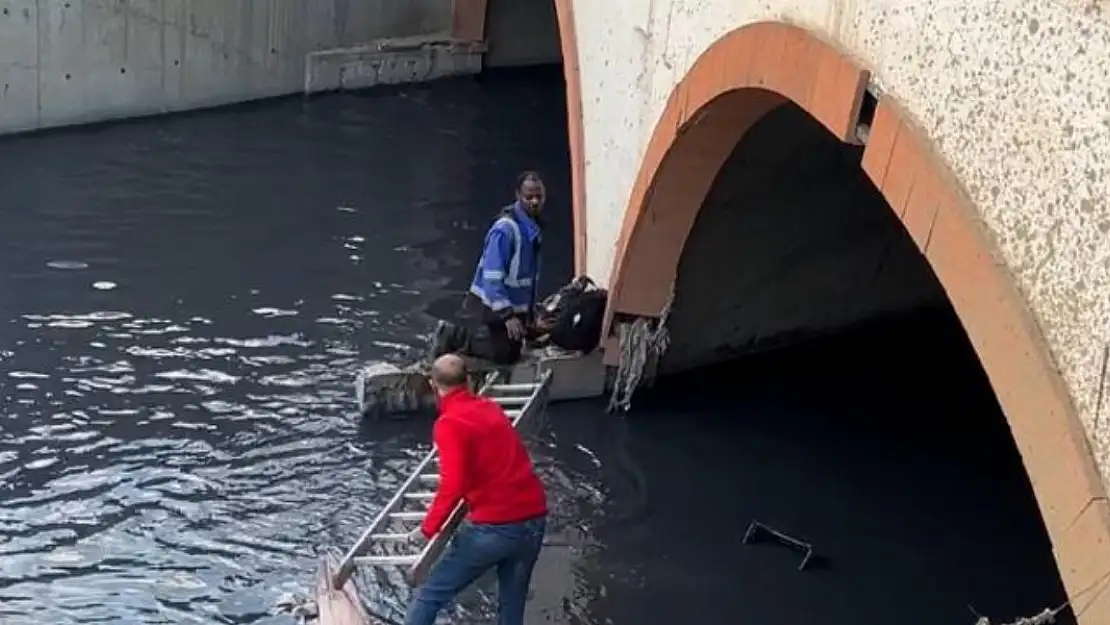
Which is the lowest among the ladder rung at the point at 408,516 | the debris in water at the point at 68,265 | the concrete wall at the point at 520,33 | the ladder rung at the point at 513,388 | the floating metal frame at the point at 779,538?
the floating metal frame at the point at 779,538

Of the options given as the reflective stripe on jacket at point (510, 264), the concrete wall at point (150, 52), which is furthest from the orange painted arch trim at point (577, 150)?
the concrete wall at point (150, 52)

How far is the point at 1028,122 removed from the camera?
6.50 meters

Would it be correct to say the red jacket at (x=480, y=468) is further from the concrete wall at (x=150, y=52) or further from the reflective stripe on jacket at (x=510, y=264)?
Answer: the concrete wall at (x=150, y=52)

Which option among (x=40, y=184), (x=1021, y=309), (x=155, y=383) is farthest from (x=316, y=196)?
(x=1021, y=309)

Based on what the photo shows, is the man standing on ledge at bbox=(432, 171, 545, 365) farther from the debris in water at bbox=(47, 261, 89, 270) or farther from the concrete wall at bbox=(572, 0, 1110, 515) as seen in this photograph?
the debris in water at bbox=(47, 261, 89, 270)

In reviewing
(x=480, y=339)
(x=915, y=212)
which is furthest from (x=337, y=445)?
(x=915, y=212)

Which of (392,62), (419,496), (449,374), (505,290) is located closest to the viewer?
(449,374)

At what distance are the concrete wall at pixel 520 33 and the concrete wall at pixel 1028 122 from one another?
15498 mm

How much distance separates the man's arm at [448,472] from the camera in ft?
24.4

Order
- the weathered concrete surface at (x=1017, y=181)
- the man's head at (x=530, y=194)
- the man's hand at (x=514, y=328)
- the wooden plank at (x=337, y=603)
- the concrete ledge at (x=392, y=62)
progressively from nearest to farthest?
the weathered concrete surface at (x=1017, y=181), the wooden plank at (x=337, y=603), the man's head at (x=530, y=194), the man's hand at (x=514, y=328), the concrete ledge at (x=392, y=62)

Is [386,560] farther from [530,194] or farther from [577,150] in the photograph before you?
[577,150]

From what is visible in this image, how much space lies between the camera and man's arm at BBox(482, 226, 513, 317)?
10797mm

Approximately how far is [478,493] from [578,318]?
466cm

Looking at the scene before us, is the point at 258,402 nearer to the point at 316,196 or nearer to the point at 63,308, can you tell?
the point at 63,308
